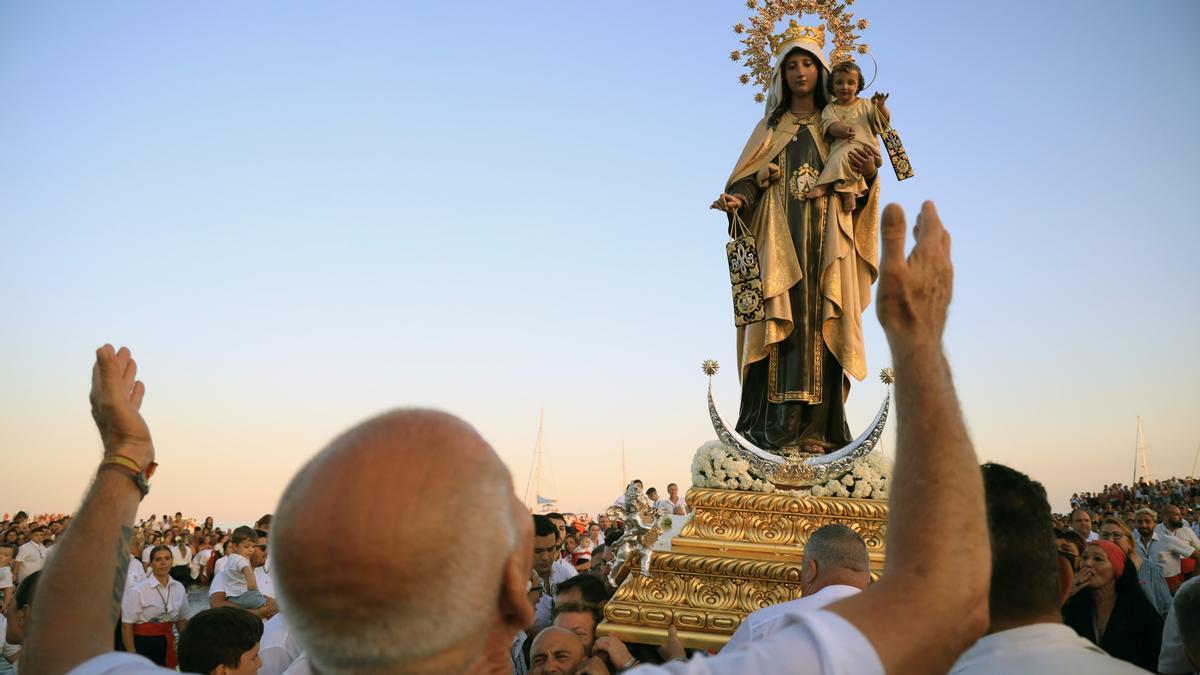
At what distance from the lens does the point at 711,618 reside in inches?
232

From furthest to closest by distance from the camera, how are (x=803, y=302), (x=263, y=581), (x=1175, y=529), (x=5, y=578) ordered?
(x=5, y=578)
(x=1175, y=529)
(x=263, y=581)
(x=803, y=302)

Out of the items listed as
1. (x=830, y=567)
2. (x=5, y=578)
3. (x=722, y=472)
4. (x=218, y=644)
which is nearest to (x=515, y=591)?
(x=830, y=567)

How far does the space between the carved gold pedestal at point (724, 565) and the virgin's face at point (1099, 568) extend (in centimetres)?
123

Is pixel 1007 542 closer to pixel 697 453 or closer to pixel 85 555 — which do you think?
pixel 85 555

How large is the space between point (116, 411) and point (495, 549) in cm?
125

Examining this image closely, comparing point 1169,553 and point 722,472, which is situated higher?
point 722,472

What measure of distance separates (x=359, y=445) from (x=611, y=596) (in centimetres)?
528

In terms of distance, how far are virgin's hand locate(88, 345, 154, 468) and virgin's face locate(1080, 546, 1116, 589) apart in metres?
5.30

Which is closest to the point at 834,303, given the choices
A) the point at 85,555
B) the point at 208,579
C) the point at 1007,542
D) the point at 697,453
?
the point at 697,453

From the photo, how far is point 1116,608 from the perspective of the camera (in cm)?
558

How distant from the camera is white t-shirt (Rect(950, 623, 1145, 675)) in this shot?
204cm

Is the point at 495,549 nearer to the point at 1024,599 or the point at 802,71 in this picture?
the point at 1024,599

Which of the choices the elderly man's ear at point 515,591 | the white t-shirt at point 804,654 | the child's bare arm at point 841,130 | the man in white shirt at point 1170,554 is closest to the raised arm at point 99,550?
the elderly man's ear at point 515,591

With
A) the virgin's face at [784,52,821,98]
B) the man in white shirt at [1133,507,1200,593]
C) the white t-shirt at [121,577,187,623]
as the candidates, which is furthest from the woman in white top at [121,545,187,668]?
the man in white shirt at [1133,507,1200,593]
